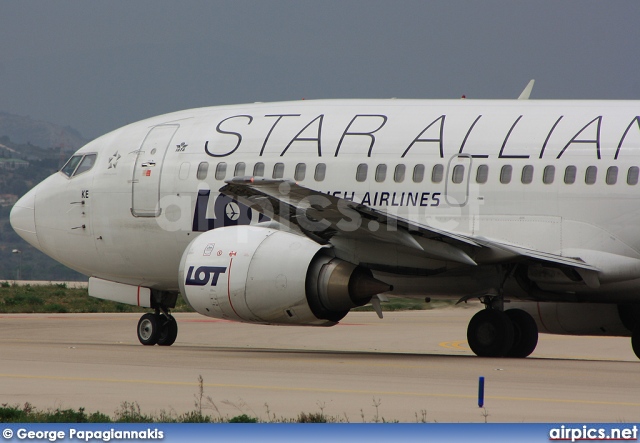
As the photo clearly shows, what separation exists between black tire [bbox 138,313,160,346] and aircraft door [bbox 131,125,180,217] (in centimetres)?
220

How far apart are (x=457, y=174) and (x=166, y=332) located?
722 cm

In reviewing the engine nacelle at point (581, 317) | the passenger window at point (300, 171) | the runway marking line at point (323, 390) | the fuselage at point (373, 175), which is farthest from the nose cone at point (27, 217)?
the engine nacelle at point (581, 317)

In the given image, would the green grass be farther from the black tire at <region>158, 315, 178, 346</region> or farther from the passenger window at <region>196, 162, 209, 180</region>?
the black tire at <region>158, 315, 178, 346</region>

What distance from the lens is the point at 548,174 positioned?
2052 centimetres

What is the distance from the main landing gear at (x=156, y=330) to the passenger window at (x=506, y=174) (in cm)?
768

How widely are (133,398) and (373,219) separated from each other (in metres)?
6.68

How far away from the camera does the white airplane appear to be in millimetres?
19953

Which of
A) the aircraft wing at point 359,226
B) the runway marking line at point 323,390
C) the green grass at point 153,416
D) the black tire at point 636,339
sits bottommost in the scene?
the green grass at point 153,416

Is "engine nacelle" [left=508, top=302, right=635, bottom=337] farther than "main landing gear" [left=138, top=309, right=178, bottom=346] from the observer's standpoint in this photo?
No

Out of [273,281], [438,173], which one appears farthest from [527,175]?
[273,281]

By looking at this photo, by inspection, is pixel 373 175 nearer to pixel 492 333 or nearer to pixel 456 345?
pixel 492 333

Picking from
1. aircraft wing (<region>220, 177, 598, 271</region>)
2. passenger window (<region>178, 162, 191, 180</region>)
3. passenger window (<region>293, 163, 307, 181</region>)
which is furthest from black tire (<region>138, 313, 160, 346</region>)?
aircraft wing (<region>220, 177, 598, 271</region>)

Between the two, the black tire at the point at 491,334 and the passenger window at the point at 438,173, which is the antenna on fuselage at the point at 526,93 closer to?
the passenger window at the point at 438,173

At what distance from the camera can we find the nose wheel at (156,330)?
2420 centimetres
